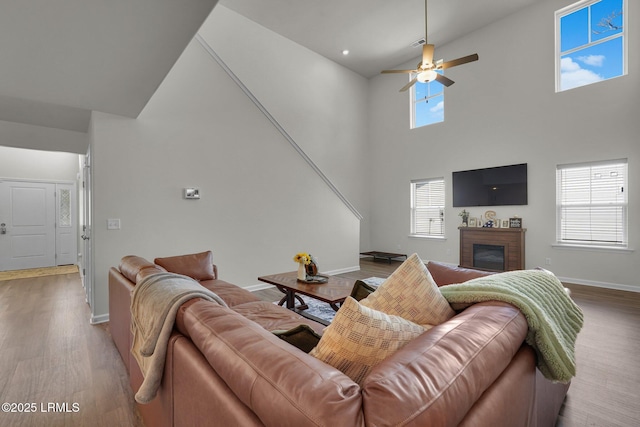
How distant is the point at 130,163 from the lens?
3504 mm

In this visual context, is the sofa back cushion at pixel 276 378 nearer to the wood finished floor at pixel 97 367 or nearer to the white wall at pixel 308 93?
the wood finished floor at pixel 97 367

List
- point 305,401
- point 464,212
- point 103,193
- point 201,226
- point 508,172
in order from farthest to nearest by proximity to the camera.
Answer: point 464,212 < point 508,172 < point 201,226 < point 103,193 < point 305,401

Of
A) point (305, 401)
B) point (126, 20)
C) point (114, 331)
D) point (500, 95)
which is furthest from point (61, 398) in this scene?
point (500, 95)

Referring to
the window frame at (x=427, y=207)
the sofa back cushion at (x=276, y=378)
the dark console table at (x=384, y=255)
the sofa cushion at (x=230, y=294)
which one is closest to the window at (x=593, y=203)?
the window frame at (x=427, y=207)

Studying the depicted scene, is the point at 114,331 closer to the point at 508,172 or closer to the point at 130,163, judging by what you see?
the point at 130,163

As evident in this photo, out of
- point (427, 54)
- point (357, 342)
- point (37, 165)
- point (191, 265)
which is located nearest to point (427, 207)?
point (427, 54)

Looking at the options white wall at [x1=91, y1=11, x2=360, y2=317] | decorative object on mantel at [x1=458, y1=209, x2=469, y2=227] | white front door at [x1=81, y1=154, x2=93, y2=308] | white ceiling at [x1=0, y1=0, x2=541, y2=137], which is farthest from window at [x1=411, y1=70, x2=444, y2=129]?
white front door at [x1=81, y1=154, x2=93, y2=308]

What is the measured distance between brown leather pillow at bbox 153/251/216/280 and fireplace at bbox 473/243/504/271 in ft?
16.3

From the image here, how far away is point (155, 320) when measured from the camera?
131 cm

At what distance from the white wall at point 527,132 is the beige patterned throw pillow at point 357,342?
568 centimetres

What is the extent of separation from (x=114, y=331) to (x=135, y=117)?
2330 mm

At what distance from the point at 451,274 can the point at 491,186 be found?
442 centimetres

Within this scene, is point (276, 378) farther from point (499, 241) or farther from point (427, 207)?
point (427, 207)

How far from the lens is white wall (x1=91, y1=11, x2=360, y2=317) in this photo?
11.2ft
